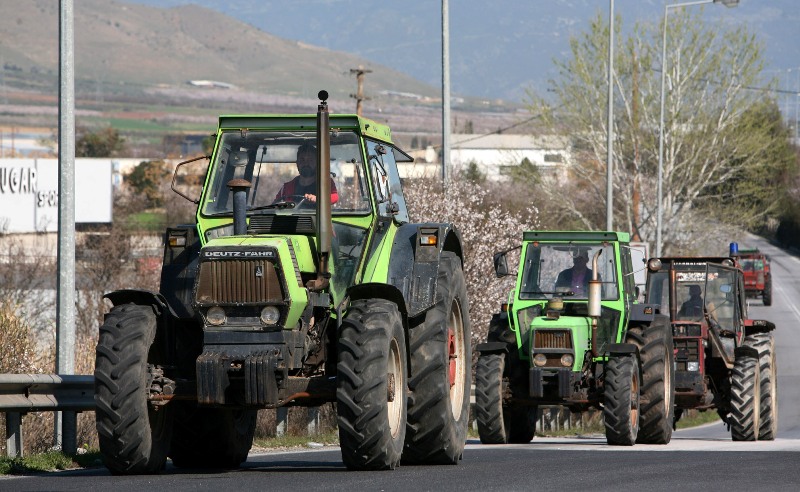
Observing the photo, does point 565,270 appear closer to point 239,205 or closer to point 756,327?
point 756,327

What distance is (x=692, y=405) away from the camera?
22.7 metres

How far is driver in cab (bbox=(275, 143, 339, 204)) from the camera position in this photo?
39.8ft

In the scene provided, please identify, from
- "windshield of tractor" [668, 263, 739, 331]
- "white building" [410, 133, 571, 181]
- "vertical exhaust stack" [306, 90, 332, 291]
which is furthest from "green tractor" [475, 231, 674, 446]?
"white building" [410, 133, 571, 181]

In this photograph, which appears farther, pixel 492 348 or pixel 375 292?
pixel 492 348

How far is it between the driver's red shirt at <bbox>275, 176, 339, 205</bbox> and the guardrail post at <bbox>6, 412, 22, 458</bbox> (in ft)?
10.8

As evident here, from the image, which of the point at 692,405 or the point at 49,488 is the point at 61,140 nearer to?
the point at 49,488

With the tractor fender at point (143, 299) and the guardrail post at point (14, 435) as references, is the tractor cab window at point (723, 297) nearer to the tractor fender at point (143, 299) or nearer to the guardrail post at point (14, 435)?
the guardrail post at point (14, 435)

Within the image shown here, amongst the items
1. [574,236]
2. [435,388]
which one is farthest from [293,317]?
[574,236]

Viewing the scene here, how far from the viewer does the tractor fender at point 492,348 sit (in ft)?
63.0

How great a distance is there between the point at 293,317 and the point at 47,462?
10.8 ft

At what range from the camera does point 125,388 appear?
10.9m

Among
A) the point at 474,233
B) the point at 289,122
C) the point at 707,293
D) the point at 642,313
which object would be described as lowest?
the point at 642,313

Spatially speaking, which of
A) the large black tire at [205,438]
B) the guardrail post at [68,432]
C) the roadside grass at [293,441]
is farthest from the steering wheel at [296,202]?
the roadside grass at [293,441]

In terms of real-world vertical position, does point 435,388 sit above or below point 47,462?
above
